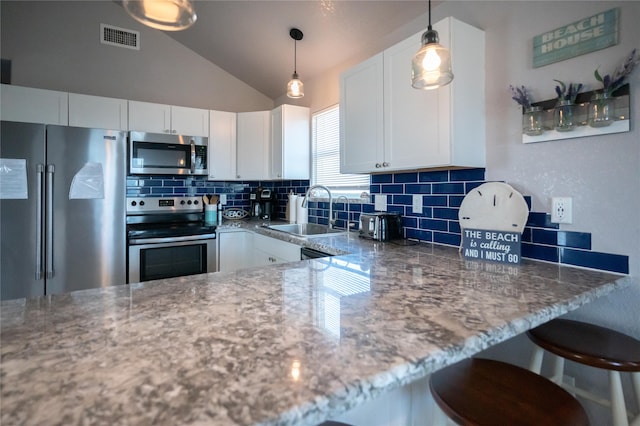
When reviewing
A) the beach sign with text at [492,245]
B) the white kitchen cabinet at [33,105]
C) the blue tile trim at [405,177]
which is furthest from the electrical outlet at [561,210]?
the white kitchen cabinet at [33,105]

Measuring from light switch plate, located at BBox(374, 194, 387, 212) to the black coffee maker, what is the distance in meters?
1.59

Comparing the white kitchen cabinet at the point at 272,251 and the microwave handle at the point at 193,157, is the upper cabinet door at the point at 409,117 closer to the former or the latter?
the white kitchen cabinet at the point at 272,251

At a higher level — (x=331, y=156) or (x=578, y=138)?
(x=331, y=156)

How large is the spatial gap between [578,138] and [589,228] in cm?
39

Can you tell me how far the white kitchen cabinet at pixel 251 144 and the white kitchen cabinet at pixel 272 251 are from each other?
0.92 meters

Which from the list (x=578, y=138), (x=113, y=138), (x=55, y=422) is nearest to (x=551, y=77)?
(x=578, y=138)

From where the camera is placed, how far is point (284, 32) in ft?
9.01

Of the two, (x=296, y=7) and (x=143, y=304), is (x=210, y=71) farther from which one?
(x=143, y=304)

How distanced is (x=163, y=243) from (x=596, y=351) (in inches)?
112

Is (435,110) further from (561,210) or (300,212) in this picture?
(300,212)

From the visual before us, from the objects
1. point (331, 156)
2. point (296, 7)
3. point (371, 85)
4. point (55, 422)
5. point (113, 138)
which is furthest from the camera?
point (331, 156)

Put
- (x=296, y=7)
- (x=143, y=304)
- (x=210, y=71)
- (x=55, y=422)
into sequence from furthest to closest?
(x=210, y=71) < (x=296, y=7) < (x=143, y=304) < (x=55, y=422)

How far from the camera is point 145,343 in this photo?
2.12ft

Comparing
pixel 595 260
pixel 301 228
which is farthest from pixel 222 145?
pixel 595 260
